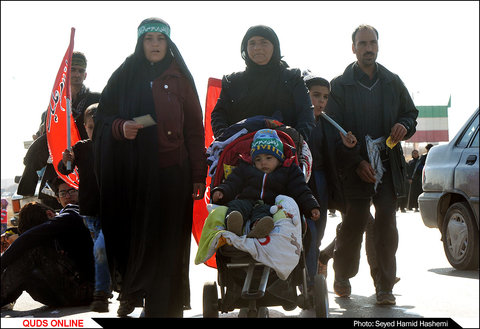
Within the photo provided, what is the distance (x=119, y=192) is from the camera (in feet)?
18.7

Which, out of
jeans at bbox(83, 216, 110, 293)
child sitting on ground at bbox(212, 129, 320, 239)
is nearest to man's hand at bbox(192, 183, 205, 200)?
child sitting on ground at bbox(212, 129, 320, 239)

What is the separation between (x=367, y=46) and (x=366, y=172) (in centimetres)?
118

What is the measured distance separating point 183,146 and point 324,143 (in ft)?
5.87

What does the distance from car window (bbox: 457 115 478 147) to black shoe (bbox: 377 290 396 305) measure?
3.13 meters

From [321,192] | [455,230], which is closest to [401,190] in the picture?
[321,192]

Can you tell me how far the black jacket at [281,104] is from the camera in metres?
6.16

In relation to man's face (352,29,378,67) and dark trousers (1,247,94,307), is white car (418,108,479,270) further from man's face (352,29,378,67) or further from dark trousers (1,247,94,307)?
dark trousers (1,247,94,307)

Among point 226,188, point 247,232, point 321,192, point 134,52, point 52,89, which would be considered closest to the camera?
point 247,232

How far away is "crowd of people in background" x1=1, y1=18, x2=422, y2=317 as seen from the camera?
558cm

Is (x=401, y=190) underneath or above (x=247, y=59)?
underneath

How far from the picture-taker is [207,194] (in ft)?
25.8

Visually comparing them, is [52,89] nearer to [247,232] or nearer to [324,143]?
[324,143]

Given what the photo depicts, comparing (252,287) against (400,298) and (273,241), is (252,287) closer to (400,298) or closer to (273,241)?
(273,241)

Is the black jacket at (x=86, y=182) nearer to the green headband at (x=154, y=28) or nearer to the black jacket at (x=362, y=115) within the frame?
the green headband at (x=154, y=28)
